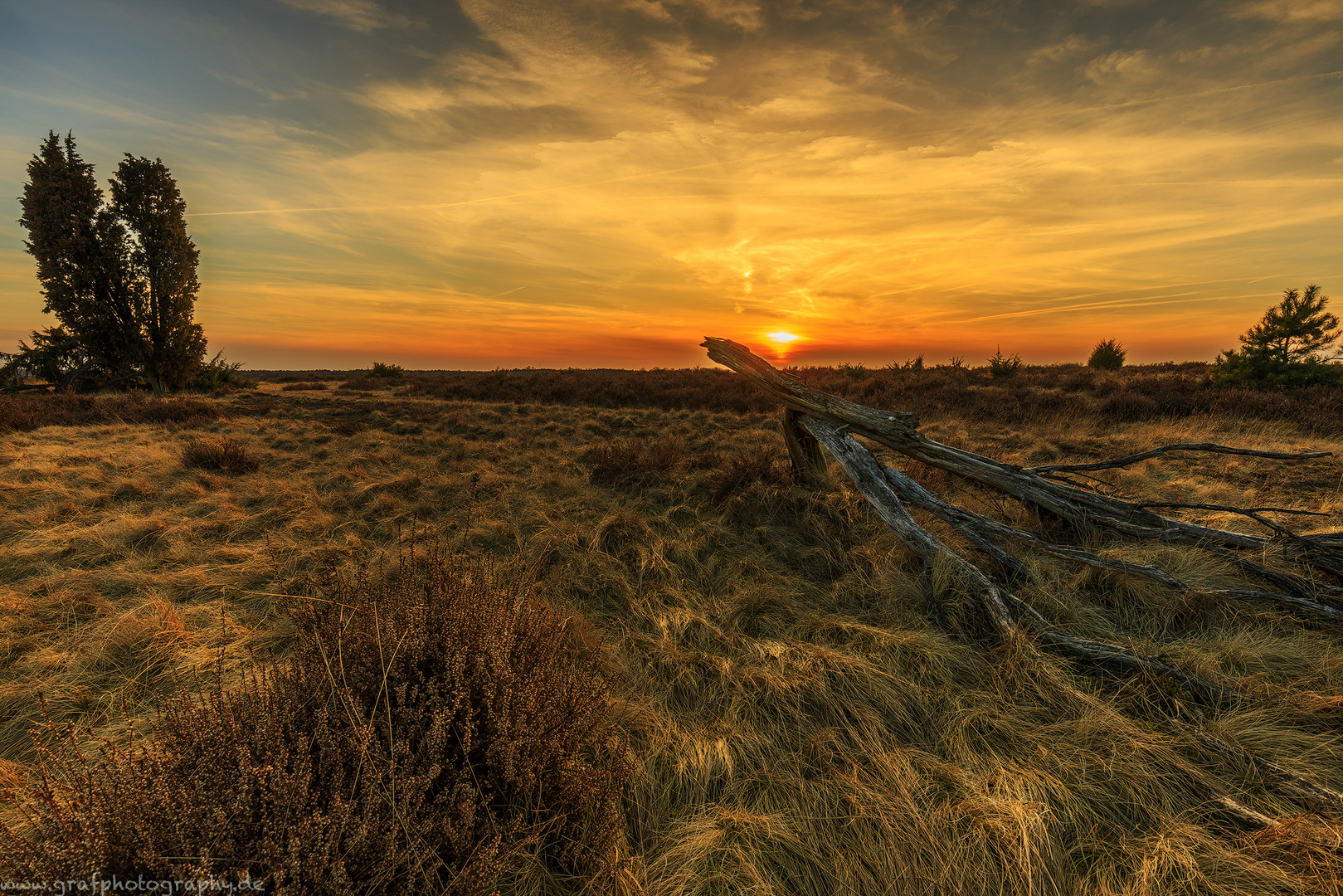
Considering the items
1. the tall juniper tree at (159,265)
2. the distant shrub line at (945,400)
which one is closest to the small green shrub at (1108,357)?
the distant shrub line at (945,400)

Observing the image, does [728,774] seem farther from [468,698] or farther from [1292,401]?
[1292,401]

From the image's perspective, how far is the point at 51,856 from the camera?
112cm

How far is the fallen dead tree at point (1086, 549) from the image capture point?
8.15 feet

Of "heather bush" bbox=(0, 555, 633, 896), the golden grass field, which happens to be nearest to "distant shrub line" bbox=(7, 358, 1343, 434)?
the golden grass field

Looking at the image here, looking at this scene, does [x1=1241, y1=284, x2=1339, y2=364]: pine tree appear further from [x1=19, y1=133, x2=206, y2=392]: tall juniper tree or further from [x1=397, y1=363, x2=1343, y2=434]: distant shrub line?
[x1=19, y1=133, x2=206, y2=392]: tall juniper tree

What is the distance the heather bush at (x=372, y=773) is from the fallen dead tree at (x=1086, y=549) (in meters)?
2.66

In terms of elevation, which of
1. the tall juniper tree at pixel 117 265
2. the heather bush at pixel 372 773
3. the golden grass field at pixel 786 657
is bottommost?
the golden grass field at pixel 786 657

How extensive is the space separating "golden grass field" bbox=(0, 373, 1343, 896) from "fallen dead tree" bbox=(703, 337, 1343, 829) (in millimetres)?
120

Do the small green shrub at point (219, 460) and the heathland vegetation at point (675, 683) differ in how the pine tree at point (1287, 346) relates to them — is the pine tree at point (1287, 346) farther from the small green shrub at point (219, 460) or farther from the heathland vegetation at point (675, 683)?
the small green shrub at point (219, 460)

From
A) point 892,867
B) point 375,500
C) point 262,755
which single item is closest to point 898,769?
point 892,867

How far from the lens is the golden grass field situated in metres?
1.89

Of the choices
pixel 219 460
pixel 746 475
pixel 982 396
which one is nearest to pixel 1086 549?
pixel 746 475

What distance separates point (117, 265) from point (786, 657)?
2863cm

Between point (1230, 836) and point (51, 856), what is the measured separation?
3.67 m
